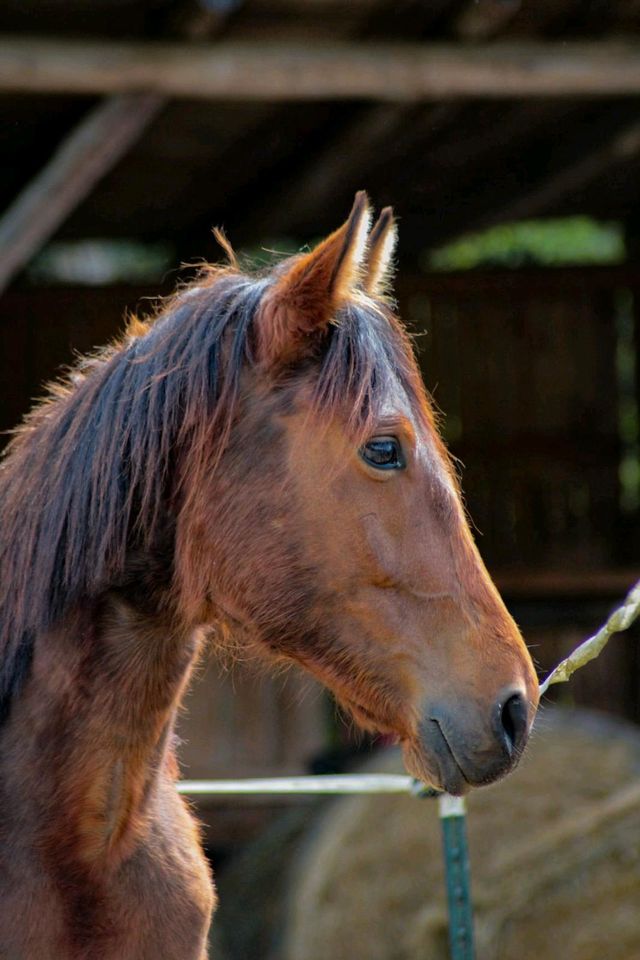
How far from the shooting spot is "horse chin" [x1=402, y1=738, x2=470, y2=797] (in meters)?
1.95

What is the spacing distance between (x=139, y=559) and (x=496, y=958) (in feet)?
11.2

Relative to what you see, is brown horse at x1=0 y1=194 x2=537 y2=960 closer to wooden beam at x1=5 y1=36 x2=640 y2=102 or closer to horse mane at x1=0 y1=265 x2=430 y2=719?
horse mane at x1=0 y1=265 x2=430 y2=719

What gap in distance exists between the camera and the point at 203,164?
6273 millimetres

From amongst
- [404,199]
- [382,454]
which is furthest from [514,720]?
[404,199]

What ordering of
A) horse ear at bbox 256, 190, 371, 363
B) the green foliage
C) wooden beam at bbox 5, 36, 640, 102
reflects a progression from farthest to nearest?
the green foliage → wooden beam at bbox 5, 36, 640, 102 → horse ear at bbox 256, 190, 371, 363

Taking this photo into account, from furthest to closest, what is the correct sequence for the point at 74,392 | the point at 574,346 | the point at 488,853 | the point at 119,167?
the point at 574,346 → the point at 119,167 → the point at 488,853 → the point at 74,392

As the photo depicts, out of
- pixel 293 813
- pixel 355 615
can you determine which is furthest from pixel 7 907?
pixel 293 813

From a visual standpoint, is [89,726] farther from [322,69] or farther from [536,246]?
[536,246]

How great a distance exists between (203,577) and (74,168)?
2.87 m

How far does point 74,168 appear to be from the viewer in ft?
14.9

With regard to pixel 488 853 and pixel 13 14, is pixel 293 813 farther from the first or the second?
pixel 13 14

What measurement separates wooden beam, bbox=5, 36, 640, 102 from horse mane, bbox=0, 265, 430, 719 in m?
2.54

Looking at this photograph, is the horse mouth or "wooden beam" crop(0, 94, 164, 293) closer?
the horse mouth

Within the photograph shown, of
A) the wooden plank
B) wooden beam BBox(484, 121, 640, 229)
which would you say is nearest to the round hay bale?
the wooden plank
